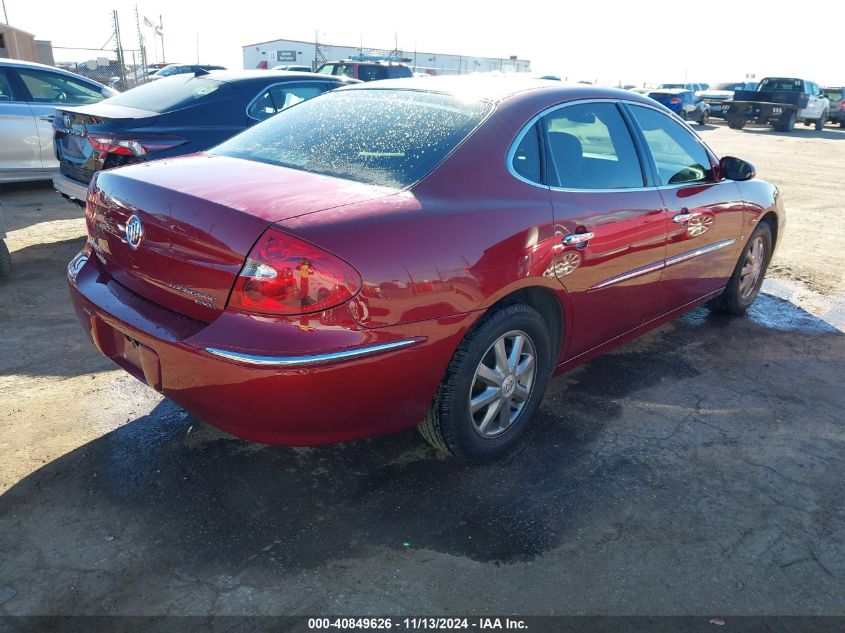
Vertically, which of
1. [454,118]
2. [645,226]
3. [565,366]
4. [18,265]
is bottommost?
[18,265]

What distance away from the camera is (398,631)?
6.96 feet

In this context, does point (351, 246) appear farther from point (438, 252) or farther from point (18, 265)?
point (18, 265)

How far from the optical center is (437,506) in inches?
108

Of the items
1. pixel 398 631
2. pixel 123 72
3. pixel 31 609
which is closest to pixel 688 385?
pixel 398 631

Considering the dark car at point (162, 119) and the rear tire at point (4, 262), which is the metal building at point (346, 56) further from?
the rear tire at point (4, 262)

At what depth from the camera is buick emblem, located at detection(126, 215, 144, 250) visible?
260cm

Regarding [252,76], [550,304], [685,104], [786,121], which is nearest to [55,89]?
[252,76]

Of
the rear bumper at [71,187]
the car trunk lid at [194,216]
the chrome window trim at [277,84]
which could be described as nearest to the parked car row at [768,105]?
the chrome window trim at [277,84]

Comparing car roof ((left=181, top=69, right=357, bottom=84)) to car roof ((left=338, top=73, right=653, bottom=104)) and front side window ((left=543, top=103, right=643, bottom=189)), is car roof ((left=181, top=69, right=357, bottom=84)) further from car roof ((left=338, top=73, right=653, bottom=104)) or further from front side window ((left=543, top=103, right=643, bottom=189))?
front side window ((left=543, top=103, right=643, bottom=189))

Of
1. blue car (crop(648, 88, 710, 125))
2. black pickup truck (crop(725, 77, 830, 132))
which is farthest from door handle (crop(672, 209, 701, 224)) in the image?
A: black pickup truck (crop(725, 77, 830, 132))

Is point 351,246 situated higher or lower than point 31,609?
higher

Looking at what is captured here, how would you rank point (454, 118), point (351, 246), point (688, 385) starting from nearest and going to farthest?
1. point (351, 246)
2. point (454, 118)
3. point (688, 385)

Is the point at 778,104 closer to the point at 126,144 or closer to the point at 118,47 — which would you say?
the point at 118,47

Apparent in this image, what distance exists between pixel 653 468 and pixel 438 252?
1458mm
